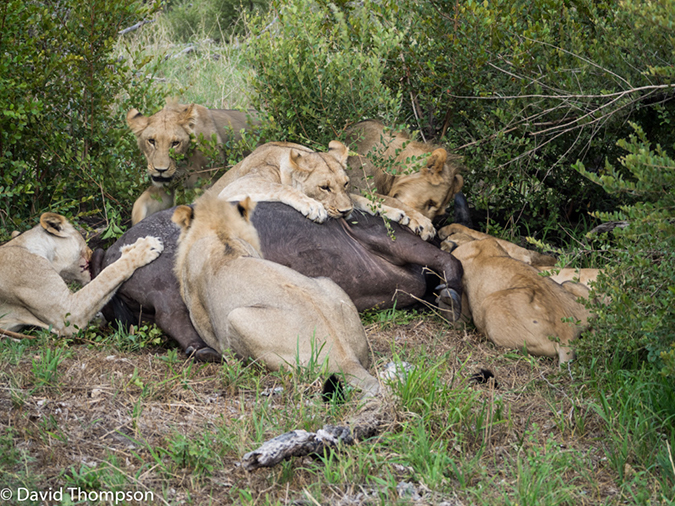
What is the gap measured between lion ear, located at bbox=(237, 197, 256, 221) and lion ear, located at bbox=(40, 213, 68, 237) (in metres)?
1.34

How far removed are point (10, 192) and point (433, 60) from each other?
3.54 m

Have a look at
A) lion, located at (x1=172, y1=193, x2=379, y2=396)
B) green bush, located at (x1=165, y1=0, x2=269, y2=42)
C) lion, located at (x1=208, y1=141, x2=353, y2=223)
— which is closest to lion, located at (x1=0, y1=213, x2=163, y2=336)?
lion, located at (x1=172, y1=193, x2=379, y2=396)

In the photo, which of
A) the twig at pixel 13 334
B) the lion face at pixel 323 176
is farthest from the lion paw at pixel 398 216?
the twig at pixel 13 334

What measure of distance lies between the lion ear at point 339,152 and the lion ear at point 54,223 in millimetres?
2025

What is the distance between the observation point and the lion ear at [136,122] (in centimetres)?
595

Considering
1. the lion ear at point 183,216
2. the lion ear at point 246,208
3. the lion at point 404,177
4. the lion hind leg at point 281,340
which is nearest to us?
the lion hind leg at point 281,340

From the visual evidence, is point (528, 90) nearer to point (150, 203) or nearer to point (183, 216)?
point (183, 216)

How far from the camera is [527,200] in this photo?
19.1 ft

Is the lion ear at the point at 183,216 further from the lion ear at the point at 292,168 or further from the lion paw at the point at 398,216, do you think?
the lion paw at the point at 398,216

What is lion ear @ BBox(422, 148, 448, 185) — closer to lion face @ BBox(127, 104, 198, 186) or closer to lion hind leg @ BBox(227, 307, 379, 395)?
lion face @ BBox(127, 104, 198, 186)

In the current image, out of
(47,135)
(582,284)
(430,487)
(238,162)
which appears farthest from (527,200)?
(47,135)

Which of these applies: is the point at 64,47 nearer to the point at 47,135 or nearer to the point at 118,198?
the point at 47,135

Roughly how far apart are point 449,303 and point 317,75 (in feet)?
6.73

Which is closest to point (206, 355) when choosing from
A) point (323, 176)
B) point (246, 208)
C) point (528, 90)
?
point (246, 208)
